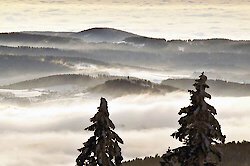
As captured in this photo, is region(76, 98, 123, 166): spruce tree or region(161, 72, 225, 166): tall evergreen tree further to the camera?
region(76, 98, 123, 166): spruce tree

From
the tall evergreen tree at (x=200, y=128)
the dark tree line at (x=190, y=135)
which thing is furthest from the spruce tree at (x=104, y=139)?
the tall evergreen tree at (x=200, y=128)

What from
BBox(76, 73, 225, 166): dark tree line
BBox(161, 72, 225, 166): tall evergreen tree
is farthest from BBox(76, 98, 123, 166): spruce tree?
BBox(161, 72, 225, 166): tall evergreen tree

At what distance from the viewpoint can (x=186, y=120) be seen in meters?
20.4

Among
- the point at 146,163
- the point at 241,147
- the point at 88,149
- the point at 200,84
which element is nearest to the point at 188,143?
the point at 200,84

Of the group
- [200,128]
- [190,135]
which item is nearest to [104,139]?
[190,135]

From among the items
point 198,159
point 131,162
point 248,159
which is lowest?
point 198,159

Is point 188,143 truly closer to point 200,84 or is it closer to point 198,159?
point 198,159

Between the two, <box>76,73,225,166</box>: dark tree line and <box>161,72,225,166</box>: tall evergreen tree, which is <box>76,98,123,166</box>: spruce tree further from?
<box>161,72,225,166</box>: tall evergreen tree

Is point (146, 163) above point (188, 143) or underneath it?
above

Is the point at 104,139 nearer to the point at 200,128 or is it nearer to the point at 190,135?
the point at 190,135

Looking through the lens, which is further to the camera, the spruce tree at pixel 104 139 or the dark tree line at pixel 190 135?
the spruce tree at pixel 104 139

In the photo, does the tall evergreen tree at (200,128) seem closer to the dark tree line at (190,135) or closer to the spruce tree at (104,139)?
the dark tree line at (190,135)

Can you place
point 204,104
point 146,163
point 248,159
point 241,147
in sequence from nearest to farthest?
point 204,104
point 248,159
point 241,147
point 146,163

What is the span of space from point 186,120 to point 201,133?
0.61 meters
